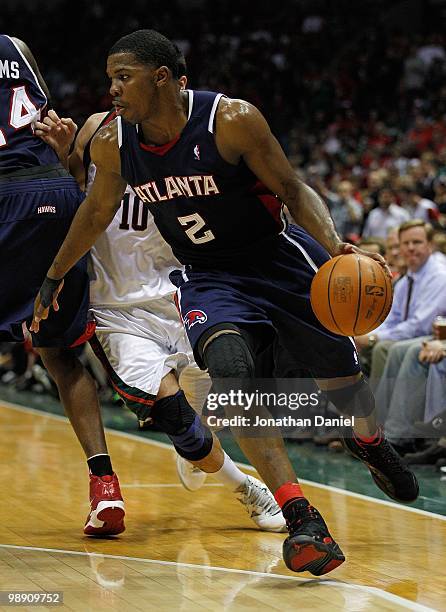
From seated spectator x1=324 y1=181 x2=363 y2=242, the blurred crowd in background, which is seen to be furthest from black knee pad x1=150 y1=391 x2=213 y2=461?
seated spectator x1=324 y1=181 x2=363 y2=242

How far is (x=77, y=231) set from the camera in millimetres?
4230

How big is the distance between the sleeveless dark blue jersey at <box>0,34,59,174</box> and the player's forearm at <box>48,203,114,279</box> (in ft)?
1.88

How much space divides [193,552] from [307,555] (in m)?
0.82

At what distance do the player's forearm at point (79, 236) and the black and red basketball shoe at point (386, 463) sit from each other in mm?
1262

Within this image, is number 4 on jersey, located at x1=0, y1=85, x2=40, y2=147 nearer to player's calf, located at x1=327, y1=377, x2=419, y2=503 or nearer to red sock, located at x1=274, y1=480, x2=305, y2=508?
player's calf, located at x1=327, y1=377, x2=419, y2=503

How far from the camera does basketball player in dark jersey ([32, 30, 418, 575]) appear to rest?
3.86m

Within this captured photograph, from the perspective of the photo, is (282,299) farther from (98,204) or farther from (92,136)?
(92,136)

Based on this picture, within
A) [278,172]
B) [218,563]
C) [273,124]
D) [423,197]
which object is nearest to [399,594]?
[218,563]

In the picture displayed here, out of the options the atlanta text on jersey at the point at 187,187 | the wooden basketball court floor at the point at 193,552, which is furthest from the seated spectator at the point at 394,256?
the atlanta text on jersey at the point at 187,187

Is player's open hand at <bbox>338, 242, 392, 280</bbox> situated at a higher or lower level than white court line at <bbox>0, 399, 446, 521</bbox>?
higher

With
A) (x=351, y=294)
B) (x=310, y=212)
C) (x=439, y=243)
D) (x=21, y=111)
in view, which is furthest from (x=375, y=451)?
(x=439, y=243)

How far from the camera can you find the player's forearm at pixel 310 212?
12.6 ft

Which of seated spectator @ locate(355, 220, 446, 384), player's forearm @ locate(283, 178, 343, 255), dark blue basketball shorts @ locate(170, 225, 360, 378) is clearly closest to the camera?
player's forearm @ locate(283, 178, 343, 255)

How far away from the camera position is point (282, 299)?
13.2 ft
